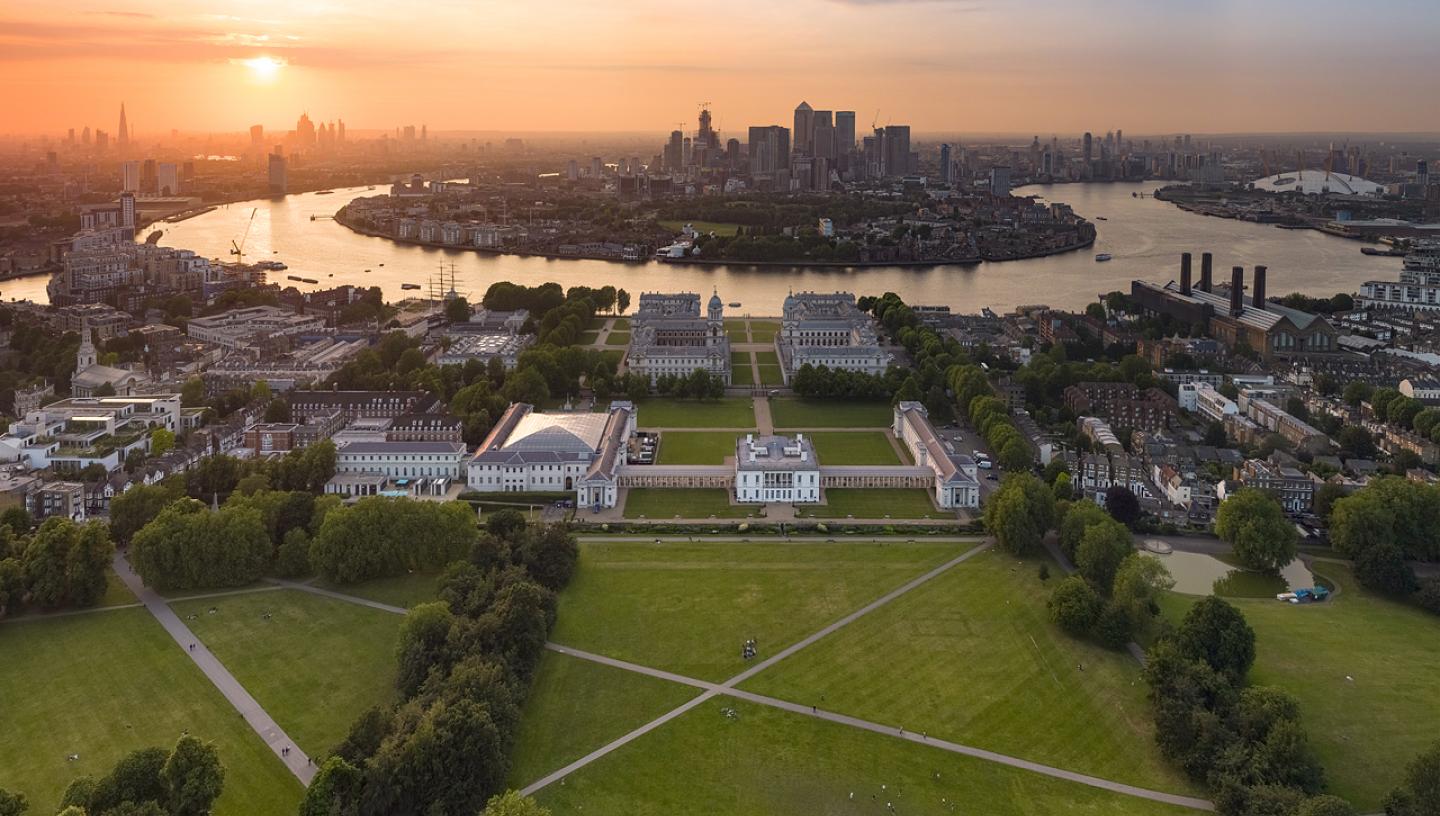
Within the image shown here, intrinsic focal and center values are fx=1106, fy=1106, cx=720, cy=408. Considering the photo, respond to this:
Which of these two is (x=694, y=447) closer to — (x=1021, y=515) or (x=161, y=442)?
(x=1021, y=515)

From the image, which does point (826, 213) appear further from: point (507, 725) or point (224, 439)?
point (507, 725)

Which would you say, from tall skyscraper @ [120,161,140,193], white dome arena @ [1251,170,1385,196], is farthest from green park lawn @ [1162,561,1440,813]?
tall skyscraper @ [120,161,140,193]

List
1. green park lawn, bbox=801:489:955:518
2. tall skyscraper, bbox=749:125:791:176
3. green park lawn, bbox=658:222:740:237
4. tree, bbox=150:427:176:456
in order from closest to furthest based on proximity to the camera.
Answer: green park lawn, bbox=801:489:955:518
tree, bbox=150:427:176:456
green park lawn, bbox=658:222:740:237
tall skyscraper, bbox=749:125:791:176

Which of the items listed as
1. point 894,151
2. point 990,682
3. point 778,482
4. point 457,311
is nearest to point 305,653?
point 990,682

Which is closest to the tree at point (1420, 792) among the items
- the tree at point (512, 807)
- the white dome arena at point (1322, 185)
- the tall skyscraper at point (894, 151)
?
the tree at point (512, 807)

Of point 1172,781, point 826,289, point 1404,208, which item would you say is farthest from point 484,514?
point 1404,208

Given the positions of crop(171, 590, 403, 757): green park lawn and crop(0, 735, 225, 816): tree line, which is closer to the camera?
crop(0, 735, 225, 816): tree line

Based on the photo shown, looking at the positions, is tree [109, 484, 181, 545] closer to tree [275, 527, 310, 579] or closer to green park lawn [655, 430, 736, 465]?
tree [275, 527, 310, 579]
